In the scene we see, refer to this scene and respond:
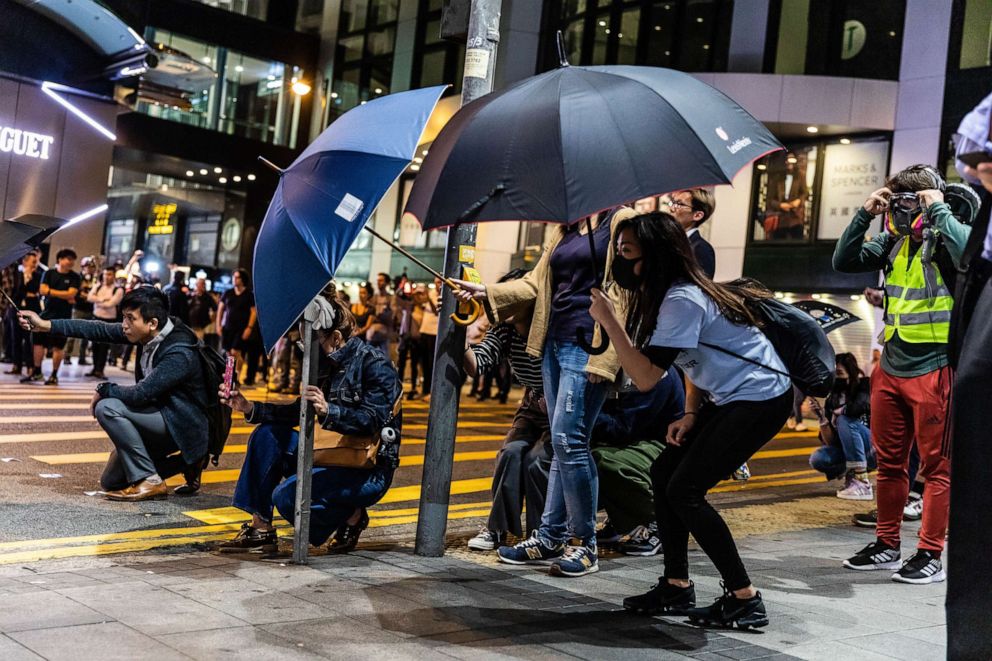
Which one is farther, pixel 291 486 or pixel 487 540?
pixel 487 540

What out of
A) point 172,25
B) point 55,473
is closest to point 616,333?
point 55,473

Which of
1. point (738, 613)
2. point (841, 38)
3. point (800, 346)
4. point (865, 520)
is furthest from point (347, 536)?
point (841, 38)

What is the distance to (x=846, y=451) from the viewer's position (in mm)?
9469

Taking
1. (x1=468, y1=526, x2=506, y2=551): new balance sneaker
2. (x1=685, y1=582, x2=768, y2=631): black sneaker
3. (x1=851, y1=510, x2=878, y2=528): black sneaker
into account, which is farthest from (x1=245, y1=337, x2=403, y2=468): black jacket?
(x1=851, y1=510, x2=878, y2=528): black sneaker

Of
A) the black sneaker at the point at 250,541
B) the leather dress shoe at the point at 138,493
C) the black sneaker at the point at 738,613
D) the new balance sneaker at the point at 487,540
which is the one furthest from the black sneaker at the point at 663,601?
the leather dress shoe at the point at 138,493

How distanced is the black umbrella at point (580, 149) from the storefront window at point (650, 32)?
21.3 metres

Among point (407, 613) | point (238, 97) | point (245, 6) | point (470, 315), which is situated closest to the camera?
point (407, 613)

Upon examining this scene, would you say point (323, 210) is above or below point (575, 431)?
above

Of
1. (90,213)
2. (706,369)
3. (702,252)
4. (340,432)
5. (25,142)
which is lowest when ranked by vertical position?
(340,432)

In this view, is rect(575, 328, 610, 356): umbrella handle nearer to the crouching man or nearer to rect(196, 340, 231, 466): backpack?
rect(196, 340, 231, 466): backpack

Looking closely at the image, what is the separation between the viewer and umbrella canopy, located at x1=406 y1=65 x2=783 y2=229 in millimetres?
4449

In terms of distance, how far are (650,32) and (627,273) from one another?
23.0 m

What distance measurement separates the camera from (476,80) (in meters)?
6.30

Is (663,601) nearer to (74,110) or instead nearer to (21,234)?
(21,234)
